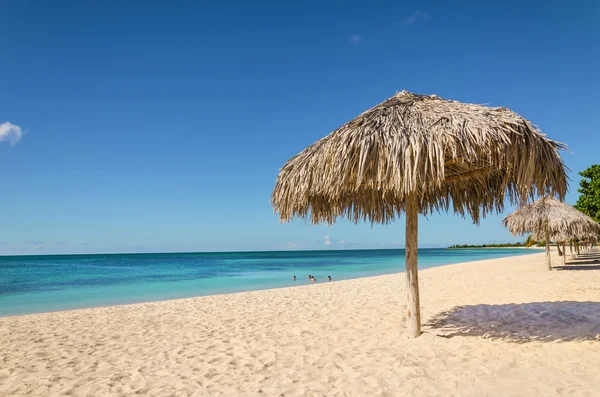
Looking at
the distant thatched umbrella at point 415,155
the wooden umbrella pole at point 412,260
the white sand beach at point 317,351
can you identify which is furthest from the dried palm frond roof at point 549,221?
the wooden umbrella pole at point 412,260

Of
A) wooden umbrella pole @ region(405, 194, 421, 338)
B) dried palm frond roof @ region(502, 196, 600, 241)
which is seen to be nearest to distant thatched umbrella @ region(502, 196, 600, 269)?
dried palm frond roof @ region(502, 196, 600, 241)

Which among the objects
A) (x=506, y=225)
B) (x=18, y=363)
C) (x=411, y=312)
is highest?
(x=506, y=225)

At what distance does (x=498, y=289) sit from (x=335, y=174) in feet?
23.9

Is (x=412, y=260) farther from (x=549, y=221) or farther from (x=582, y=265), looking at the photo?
(x=582, y=265)

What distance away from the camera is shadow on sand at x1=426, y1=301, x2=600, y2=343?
14.2ft

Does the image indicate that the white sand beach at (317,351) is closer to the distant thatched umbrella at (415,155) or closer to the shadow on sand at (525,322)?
the shadow on sand at (525,322)

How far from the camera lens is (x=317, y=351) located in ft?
13.6

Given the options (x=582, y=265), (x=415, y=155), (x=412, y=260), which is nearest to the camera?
(x=415, y=155)

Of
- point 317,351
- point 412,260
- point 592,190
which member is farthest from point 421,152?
point 592,190

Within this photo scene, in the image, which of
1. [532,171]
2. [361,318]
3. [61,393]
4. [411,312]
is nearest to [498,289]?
[361,318]

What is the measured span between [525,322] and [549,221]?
9.54 meters

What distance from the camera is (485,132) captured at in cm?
332

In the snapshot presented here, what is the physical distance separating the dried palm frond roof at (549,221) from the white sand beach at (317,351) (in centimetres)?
633

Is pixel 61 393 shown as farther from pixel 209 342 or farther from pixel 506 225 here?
pixel 506 225
